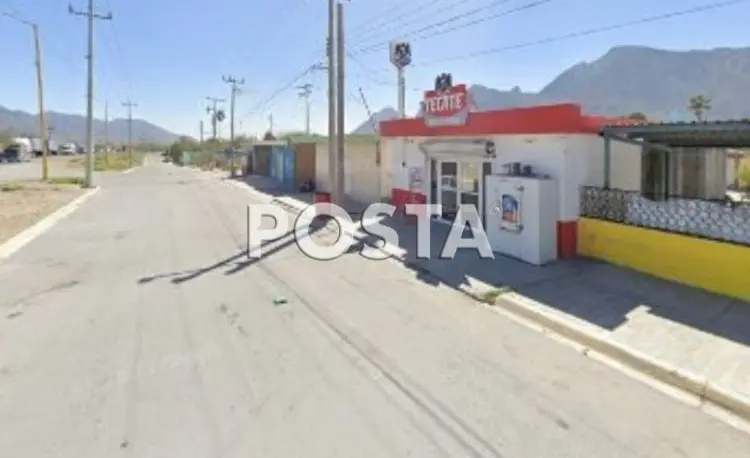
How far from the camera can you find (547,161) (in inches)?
395

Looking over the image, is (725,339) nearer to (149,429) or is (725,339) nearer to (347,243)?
(149,429)

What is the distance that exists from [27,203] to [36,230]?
807 centimetres

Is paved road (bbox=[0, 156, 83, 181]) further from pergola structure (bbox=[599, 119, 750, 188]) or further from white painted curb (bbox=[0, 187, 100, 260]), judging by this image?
pergola structure (bbox=[599, 119, 750, 188])

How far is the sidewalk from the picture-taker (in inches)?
204

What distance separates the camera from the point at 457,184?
13523 mm

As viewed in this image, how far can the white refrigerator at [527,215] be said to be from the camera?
9.46 metres

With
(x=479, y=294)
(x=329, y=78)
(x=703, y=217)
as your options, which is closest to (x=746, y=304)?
(x=703, y=217)

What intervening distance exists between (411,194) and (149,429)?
12.0 m

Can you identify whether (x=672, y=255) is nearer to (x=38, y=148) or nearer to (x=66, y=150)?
(x=38, y=148)

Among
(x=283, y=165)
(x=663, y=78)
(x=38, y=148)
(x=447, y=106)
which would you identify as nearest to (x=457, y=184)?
(x=447, y=106)

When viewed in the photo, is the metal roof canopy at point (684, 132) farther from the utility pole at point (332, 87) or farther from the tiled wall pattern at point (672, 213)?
the utility pole at point (332, 87)

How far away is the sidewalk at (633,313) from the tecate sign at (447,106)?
3.64 metres

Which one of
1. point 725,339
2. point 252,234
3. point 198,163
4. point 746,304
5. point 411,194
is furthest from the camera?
point 198,163

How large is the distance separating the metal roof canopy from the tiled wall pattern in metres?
1.00
